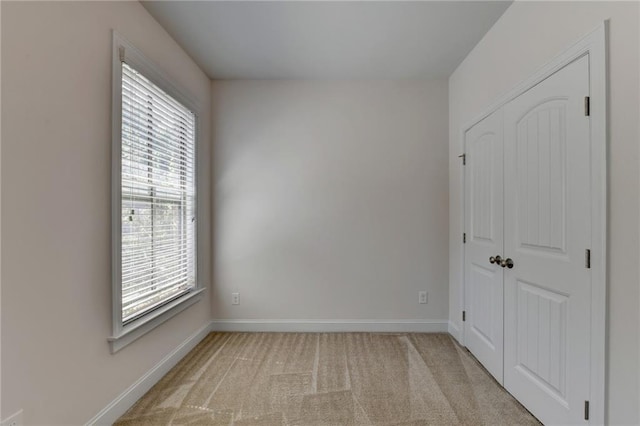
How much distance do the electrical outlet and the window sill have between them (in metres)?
0.50

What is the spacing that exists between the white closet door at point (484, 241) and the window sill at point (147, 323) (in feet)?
8.24

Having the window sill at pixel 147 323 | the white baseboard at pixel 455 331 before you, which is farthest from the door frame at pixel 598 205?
the window sill at pixel 147 323

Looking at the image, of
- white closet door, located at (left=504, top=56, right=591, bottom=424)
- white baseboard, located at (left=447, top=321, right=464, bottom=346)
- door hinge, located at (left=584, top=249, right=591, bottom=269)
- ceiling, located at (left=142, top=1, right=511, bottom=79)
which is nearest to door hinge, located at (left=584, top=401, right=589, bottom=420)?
white closet door, located at (left=504, top=56, right=591, bottom=424)

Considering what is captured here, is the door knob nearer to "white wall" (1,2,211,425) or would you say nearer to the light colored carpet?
the light colored carpet

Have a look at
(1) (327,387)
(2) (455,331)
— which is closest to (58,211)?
(1) (327,387)

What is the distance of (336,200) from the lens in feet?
10.5

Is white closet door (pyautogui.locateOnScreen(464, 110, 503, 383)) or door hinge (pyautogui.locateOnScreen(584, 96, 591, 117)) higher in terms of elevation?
door hinge (pyautogui.locateOnScreen(584, 96, 591, 117))

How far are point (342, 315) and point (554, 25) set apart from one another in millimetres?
2854

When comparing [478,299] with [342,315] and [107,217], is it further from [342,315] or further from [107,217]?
[107,217]

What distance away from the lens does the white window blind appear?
195 centimetres

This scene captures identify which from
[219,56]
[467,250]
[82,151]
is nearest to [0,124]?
[82,151]

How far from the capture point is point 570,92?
159 centimetres

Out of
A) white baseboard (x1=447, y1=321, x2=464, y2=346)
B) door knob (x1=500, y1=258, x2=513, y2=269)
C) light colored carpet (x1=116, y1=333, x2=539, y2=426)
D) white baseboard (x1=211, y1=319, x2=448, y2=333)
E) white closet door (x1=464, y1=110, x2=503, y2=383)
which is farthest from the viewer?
white baseboard (x1=211, y1=319, x2=448, y2=333)

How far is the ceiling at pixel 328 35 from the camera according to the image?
212cm
